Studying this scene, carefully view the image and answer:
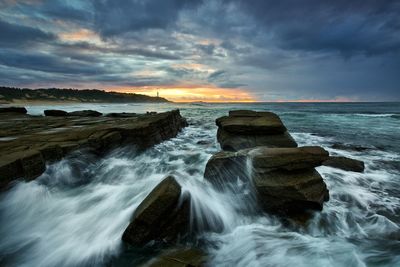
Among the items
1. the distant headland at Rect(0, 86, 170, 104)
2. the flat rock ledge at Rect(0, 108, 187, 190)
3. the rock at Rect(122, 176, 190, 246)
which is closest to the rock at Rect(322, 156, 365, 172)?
the rock at Rect(122, 176, 190, 246)

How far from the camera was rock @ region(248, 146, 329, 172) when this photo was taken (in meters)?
5.70

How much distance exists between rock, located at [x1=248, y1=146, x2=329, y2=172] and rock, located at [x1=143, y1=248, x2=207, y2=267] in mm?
2600

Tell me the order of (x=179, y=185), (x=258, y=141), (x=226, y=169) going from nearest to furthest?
(x=179, y=185), (x=226, y=169), (x=258, y=141)

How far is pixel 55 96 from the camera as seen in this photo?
99562 mm

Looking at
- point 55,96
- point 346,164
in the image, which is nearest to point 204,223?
point 346,164

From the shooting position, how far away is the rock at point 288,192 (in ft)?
17.3

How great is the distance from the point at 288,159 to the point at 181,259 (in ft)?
11.1

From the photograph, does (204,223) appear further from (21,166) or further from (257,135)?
(257,135)

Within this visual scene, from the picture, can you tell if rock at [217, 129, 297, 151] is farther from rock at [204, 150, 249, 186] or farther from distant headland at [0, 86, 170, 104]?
distant headland at [0, 86, 170, 104]

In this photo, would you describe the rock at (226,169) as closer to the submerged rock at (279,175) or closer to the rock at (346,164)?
the submerged rock at (279,175)

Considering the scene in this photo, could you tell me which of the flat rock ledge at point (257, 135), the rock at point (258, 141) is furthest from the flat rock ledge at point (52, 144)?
the rock at point (258, 141)

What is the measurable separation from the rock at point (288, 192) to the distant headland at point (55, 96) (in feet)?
275

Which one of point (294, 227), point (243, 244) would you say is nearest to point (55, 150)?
point (243, 244)

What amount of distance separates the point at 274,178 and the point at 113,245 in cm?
361
